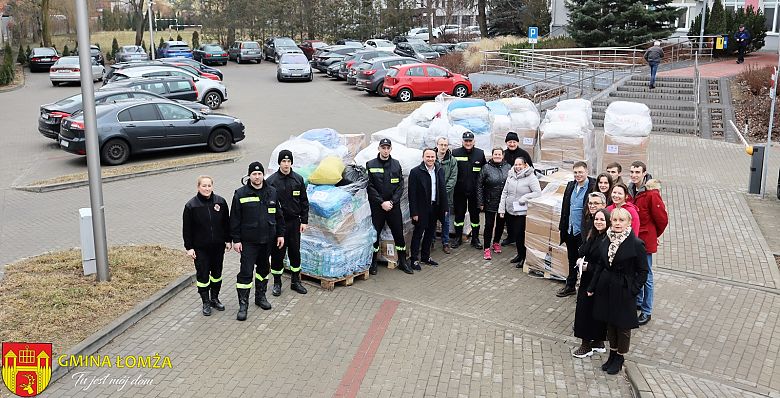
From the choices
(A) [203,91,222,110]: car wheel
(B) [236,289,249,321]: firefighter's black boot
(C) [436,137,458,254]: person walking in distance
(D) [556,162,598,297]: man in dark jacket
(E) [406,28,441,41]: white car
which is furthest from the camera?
(E) [406,28,441,41]: white car

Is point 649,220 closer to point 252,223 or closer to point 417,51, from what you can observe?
point 252,223

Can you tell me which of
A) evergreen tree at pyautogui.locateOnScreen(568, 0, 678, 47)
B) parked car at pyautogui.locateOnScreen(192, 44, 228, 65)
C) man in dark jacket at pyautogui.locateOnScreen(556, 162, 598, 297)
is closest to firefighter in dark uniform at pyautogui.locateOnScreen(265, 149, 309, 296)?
man in dark jacket at pyautogui.locateOnScreen(556, 162, 598, 297)

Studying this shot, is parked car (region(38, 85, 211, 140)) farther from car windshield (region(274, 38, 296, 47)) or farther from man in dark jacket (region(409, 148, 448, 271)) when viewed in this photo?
car windshield (region(274, 38, 296, 47))

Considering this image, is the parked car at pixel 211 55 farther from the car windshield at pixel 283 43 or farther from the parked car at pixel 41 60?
the parked car at pixel 41 60

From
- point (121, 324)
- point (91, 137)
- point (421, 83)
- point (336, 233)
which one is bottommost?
point (121, 324)

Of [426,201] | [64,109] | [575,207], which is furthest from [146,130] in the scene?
[575,207]

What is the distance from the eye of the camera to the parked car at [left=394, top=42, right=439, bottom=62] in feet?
137

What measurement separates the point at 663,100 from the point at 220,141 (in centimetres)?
1395

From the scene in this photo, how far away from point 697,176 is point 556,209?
24.8 ft

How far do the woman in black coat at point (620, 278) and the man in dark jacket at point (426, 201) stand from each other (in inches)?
125

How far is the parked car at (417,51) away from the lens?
1644 inches

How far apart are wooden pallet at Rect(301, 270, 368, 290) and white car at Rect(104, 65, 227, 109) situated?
1791 centimetres

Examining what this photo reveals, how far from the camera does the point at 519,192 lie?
9.91m

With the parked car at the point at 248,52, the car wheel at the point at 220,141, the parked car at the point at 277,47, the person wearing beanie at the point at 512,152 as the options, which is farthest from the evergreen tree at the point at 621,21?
the parked car at the point at 248,52
